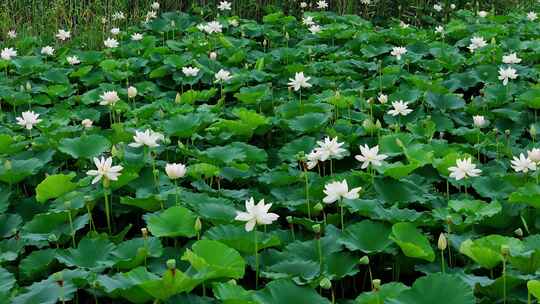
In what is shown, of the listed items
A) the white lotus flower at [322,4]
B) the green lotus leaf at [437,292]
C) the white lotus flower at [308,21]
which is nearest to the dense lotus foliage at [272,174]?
the green lotus leaf at [437,292]

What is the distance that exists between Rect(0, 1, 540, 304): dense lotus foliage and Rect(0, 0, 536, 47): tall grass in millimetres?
508

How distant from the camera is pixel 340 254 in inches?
84.0

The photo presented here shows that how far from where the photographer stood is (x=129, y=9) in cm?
568

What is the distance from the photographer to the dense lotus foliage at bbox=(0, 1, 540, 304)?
2002 millimetres

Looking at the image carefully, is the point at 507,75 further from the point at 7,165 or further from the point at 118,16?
the point at 118,16

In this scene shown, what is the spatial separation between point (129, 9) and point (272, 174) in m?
3.34

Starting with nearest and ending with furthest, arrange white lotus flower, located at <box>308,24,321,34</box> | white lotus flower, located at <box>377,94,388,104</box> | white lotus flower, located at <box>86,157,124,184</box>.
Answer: white lotus flower, located at <box>86,157,124,184</box> → white lotus flower, located at <box>377,94,388,104</box> → white lotus flower, located at <box>308,24,321,34</box>

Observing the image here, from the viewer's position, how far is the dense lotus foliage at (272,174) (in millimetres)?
2002

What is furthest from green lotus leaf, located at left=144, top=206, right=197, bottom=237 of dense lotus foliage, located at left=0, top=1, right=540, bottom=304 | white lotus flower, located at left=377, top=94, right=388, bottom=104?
white lotus flower, located at left=377, top=94, right=388, bottom=104

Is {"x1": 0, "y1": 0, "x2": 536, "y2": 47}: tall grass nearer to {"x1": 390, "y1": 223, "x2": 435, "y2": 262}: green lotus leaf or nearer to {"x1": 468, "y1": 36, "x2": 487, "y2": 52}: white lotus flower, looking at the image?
{"x1": 468, "y1": 36, "x2": 487, "y2": 52}: white lotus flower

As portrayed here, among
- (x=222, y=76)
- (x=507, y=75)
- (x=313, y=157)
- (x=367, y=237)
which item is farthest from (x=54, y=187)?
(x=507, y=75)

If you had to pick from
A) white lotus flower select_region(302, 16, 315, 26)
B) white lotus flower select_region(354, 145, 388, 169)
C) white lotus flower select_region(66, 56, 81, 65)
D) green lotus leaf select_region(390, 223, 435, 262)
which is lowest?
white lotus flower select_region(66, 56, 81, 65)

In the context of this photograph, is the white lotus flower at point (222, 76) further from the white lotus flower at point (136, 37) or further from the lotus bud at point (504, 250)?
the lotus bud at point (504, 250)

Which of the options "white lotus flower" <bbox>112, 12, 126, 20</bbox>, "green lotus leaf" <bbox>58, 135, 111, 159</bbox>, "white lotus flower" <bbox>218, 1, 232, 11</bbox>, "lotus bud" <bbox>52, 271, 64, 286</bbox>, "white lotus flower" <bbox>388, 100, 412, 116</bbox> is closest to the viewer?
"lotus bud" <bbox>52, 271, 64, 286</bbox>
